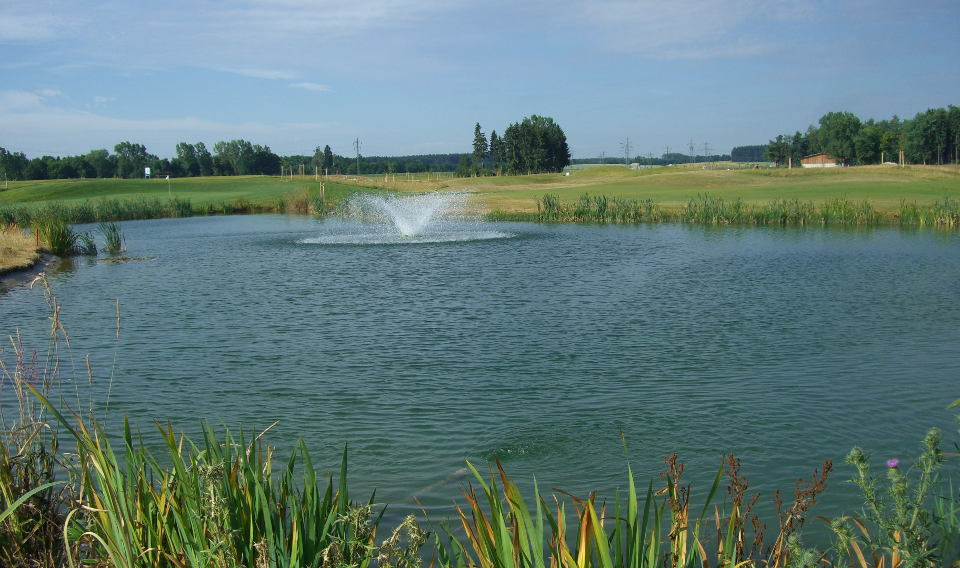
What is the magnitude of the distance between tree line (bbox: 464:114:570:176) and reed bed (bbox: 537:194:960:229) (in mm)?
74612

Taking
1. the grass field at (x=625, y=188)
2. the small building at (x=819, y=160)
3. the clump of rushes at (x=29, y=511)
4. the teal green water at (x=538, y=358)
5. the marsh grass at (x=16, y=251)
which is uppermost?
the small building at (x=819, y=160)

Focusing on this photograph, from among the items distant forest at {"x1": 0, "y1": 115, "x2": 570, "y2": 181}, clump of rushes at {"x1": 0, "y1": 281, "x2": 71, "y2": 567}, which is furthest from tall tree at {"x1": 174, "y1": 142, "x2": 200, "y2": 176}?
clump of rushes at {"x1": 0, "y1": 281, "x2": 71, "y2": 567}

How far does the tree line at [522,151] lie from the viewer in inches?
4700

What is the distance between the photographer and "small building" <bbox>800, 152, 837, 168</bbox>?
124 metres

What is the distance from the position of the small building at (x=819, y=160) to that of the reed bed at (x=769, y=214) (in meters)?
93.0

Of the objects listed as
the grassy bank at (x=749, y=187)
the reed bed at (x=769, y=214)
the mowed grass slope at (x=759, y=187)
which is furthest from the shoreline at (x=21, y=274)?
the mowed grass slope at (x=759, y=187)

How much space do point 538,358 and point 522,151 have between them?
11162 cm

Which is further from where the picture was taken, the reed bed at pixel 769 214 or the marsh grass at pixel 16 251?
the reed bed at pixel 769 214

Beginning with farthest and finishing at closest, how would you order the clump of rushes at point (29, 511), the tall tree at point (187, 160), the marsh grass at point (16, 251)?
the tall tree at point (187, 160) → the marsh grass at point (16, 251) → the clump of rushes at point (29, 511)

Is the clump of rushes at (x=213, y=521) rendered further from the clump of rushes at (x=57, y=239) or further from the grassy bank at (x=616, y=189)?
the grassy bank at (x=616, y=189)

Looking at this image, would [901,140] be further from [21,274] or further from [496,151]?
[21,274]

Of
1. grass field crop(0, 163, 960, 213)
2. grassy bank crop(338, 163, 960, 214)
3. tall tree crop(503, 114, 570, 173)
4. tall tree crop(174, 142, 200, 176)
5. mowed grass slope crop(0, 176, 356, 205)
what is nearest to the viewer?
grassy bank crop(338, 163, 960, 214)

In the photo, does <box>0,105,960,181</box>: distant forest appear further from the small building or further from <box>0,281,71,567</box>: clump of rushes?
<box>0,281,71,567</box>: clump of rushes

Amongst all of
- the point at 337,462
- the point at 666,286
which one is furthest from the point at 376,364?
the point at 666,286
